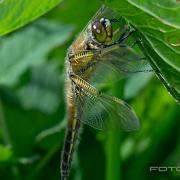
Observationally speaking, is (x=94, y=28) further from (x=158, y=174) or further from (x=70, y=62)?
(x=158, y=174)

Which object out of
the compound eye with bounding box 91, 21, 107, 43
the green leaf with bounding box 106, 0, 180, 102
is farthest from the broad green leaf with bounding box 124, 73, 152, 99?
the green leaf with bounding box 106, 0, 180, 102

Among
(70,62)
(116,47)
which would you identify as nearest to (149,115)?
(70,62)

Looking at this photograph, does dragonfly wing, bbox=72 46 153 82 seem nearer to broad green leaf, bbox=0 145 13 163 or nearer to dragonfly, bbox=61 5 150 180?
dragonfly, bbox=61 5 150 180

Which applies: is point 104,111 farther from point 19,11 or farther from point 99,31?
point 19,11

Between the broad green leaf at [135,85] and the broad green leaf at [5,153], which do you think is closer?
the broad green leaf at [5,153]

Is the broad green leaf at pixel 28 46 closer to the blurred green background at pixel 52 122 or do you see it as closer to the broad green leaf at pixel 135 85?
the blurred green background at pixel 52 122

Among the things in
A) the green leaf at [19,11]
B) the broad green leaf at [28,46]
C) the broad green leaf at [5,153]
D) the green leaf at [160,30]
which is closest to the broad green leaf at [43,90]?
the broad green leaf at [28,46]
